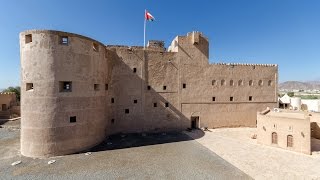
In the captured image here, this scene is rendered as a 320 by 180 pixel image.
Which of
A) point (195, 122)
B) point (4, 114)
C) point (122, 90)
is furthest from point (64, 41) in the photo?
point (4, 114)

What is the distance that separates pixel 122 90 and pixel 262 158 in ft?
51.4

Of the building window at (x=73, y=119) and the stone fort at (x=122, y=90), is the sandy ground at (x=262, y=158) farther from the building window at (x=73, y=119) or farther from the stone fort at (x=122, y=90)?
the building window at (x=73, y=119)

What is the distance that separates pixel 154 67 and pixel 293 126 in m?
15.4

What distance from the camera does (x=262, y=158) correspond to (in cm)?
1451

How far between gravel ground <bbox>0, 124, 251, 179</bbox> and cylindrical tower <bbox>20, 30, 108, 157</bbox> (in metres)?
1.35

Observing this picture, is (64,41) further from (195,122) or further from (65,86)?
(195,122)

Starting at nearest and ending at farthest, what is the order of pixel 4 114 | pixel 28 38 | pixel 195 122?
pixel 28 38 → pixel 195 122 → pixel 4 114

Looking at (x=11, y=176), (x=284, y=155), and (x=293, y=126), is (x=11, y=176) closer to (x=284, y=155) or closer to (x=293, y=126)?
(x=284, y=155)

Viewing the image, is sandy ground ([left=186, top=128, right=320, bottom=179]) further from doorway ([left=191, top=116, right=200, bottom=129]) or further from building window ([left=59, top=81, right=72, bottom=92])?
building window ([left=59, top=81, right=72, bottom=92])

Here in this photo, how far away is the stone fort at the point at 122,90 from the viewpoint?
15.0 meters

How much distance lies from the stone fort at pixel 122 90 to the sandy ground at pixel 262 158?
5.68 meters

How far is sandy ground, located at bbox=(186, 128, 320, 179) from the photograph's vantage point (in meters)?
12.0

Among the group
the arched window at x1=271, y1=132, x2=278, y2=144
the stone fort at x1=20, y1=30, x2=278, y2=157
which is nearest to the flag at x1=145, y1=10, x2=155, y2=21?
the stone fort at x1=20, y1=30, x2=278, y2=157

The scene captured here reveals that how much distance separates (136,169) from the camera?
12.9 meters
